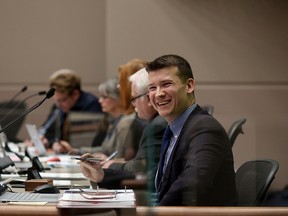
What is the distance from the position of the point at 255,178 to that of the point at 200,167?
44 cm

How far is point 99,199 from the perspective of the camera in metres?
1.93

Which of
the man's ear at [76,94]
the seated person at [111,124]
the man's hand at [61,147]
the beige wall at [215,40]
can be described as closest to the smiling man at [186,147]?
the seated person at [111,124]

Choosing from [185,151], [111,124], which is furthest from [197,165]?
[111,124]

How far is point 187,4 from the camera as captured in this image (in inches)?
229

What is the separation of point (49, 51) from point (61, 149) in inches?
92.1

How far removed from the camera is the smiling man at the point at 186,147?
76.8 inches

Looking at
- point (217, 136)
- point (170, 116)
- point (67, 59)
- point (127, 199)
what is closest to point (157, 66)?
point (170, 116)

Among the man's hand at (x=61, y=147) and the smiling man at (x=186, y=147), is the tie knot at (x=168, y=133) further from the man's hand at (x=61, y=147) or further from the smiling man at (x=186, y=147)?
the man's hand at (x=61, y=147)

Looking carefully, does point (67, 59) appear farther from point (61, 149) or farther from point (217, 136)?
point (217, 136)

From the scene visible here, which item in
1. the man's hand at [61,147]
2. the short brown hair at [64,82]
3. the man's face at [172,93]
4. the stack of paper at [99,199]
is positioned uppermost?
the man's face at [172,93]

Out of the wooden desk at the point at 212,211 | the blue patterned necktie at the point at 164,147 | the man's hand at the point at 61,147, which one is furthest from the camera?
the man's hand at the point at 61,147

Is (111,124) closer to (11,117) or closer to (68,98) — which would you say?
(11,117)

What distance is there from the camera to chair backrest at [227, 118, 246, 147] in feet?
7.21

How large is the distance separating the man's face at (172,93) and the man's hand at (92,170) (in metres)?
0.35
